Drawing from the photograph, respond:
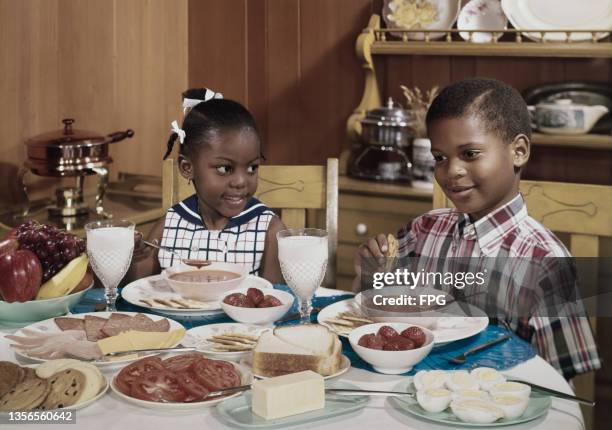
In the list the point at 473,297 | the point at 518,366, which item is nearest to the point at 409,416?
the point at 518,366

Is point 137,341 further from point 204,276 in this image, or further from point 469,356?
point 469,356

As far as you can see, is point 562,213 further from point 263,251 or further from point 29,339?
point 29,339

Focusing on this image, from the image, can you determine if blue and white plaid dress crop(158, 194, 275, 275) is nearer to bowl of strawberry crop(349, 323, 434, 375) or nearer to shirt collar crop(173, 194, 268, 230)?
shirt collar crop(173, 194, 268, 230)

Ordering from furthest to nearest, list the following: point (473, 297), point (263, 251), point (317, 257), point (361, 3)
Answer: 1. point (361, 3)
2. point (263, 251)
3. point (473, 297)
4. point (317, 257)

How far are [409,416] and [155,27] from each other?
2.70 m

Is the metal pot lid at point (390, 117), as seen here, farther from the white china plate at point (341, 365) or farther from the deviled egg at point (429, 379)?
the deviled egg at point (429, 379)

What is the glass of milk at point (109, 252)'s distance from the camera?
1610mm

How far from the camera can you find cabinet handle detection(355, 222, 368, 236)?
322 cm

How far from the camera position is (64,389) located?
1.20 meters

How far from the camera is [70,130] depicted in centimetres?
293

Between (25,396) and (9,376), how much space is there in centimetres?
5

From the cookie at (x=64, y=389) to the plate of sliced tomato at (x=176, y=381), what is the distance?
49mm

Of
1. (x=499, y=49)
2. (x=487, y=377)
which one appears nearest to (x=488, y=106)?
(x=487, y=377)

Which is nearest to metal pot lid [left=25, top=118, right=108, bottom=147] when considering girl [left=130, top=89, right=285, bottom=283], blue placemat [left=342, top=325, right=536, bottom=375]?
girl [left=130, top=89, right=285, bottom=283]
